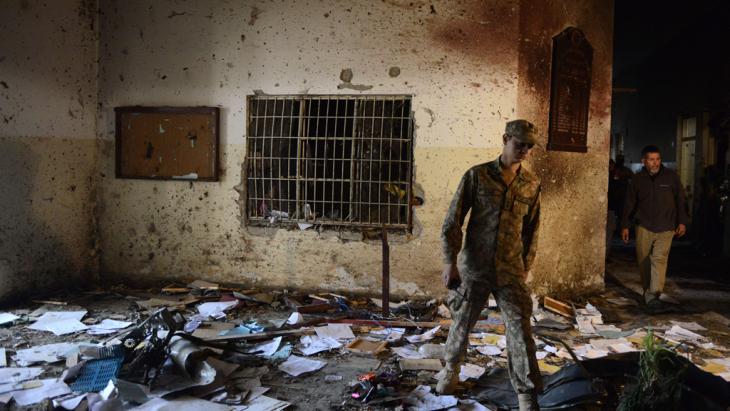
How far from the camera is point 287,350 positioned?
4.96 m

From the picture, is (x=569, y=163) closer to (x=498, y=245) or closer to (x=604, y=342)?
(x=604, y=342)

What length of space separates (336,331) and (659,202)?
14.7 ft

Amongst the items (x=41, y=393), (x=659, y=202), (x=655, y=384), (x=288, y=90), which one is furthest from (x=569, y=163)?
(x=41, y=393)

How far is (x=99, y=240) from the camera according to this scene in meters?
7.45

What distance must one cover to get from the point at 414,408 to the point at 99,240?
5546mm

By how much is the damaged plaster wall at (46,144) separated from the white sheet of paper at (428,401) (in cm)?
519

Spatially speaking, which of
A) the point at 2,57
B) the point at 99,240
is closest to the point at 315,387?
the point at 99,240

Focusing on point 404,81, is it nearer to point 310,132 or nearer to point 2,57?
point 310,132

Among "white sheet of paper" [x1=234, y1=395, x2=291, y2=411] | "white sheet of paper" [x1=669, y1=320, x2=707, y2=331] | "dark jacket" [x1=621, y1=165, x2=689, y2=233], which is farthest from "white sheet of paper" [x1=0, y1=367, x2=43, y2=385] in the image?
"dark jacket" [x1=621, y1=165, x2=689, y2=233]

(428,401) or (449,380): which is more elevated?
(449,380)

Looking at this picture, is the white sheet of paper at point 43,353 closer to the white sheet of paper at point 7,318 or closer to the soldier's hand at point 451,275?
the white sheet of paper at point 7,318

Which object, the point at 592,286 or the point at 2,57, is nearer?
the point at 2,57

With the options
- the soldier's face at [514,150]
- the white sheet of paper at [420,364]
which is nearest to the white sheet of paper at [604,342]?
the white sheet of paper at [420,364]

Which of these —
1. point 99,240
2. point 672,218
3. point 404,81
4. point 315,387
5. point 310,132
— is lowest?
point 315,387
